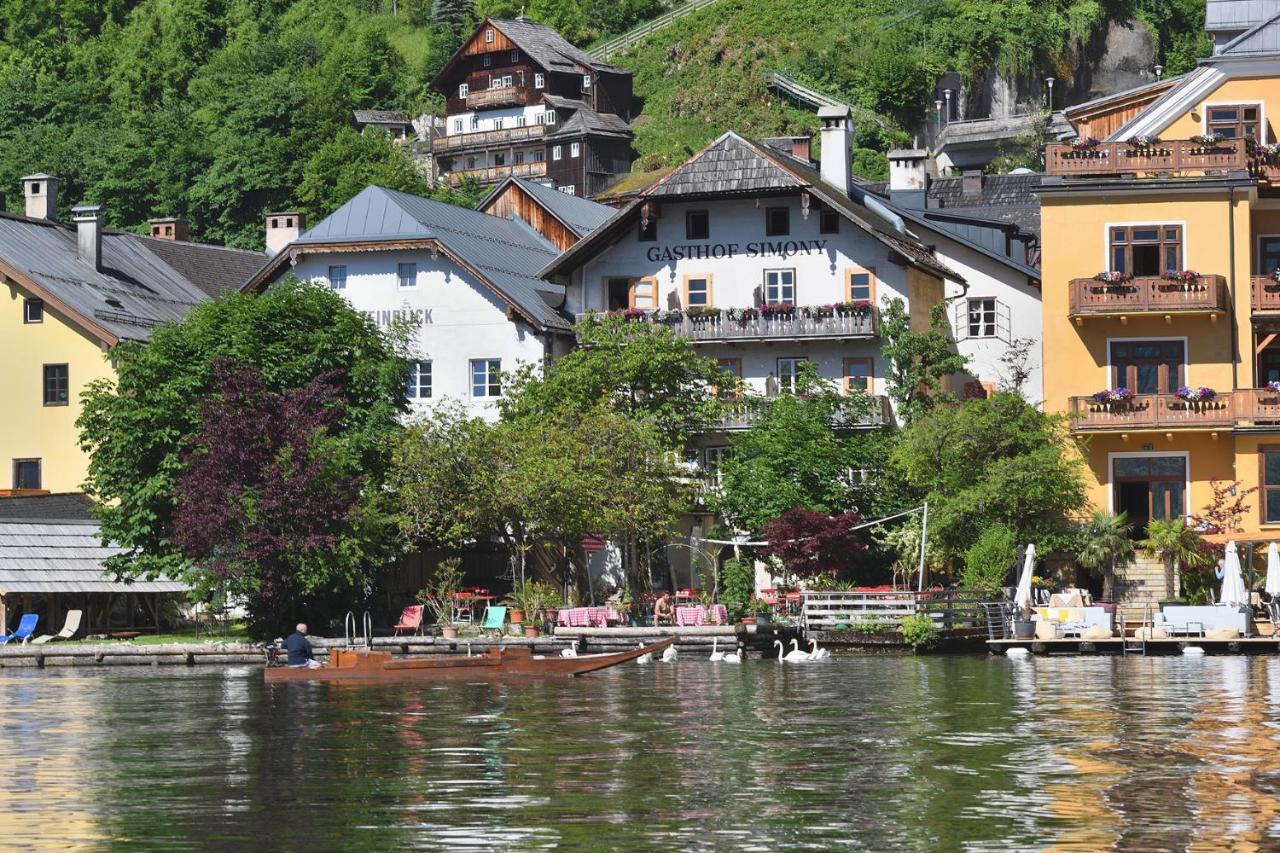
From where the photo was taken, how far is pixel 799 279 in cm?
7244

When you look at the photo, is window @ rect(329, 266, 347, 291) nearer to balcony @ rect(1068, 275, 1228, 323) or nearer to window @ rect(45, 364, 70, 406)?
window @ rect(45, 364, 70, 406)

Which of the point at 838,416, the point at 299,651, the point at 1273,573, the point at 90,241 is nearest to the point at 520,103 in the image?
the point at 90,241

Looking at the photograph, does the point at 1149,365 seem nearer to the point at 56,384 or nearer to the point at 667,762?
the point at 56,384

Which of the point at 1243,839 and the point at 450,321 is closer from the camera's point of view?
the point at 1243,839

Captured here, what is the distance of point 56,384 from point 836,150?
27.1 m

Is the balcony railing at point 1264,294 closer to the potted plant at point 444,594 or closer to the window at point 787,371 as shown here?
the window at point 787,371

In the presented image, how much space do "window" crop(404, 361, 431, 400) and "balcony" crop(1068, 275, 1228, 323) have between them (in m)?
22.0

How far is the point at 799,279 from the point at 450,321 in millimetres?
11547

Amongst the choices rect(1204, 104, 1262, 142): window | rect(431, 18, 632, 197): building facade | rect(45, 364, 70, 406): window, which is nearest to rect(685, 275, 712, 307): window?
rect(1204, 104, 1262, 142): window

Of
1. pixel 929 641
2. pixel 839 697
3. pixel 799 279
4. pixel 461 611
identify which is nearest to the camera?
pixel 839 697

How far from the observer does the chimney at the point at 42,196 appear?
87750 millimetres

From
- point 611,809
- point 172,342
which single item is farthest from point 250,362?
point 611,809

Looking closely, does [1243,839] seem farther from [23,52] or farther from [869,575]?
[23,52]

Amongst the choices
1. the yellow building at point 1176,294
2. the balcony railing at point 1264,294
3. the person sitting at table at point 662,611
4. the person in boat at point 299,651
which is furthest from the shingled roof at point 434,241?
the person in boat at point 299,651
